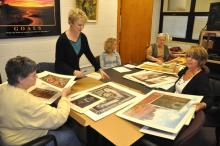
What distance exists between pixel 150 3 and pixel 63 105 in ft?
11.1

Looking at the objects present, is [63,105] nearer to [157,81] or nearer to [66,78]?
[66,78]

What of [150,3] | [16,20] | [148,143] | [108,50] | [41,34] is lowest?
[148,143]

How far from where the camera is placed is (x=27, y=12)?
102 inches

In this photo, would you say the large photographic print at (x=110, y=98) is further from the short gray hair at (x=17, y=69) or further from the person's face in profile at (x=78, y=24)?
the person's face in profile at (x=78, y=24)

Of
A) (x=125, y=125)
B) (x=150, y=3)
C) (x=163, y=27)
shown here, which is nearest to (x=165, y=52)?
(x=150, y=3)

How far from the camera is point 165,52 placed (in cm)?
311

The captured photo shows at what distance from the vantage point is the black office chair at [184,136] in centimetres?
96

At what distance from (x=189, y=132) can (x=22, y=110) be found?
36.9 inches

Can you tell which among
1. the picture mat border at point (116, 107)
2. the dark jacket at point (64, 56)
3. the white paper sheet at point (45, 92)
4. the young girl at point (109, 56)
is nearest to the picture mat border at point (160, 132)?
the picture mat border at point (116, 107)

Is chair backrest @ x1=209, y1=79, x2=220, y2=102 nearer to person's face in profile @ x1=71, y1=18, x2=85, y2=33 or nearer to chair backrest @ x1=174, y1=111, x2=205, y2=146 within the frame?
chair backrest @ x1=174, y1=111, x2=205, y2=146

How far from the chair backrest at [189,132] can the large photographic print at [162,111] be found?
4cm

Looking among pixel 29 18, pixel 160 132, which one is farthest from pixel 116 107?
pixel 29 18

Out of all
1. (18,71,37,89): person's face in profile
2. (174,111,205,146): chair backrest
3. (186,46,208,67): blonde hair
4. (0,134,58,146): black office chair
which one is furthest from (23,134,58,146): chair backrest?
(186,46,208,67): blonde hair

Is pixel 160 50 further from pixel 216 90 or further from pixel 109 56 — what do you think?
pixel 216 90
